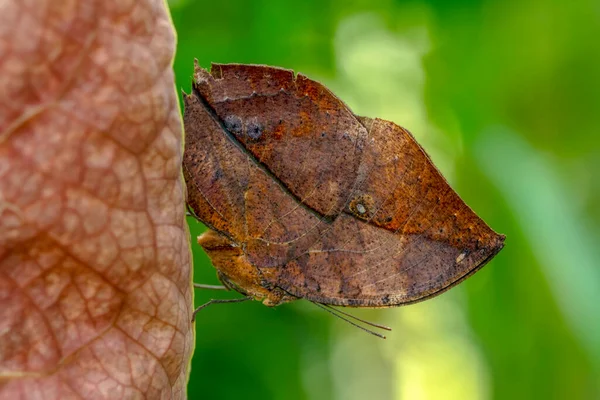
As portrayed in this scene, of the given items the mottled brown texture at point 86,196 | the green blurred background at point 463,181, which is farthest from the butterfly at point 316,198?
the green blurred background at point 463,181

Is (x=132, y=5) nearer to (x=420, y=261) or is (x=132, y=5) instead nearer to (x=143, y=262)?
(x=143, y=262)

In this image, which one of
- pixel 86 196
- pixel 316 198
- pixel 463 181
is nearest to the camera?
pixel 86 196

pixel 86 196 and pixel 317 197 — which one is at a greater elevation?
pixel 317 197

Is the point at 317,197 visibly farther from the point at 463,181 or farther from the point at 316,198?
the point at 463,181

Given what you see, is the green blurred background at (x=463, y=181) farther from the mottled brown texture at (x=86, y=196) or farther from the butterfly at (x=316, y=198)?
the mottled brown texture at (x=86, y=196)

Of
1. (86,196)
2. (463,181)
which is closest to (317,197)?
(86,196)
